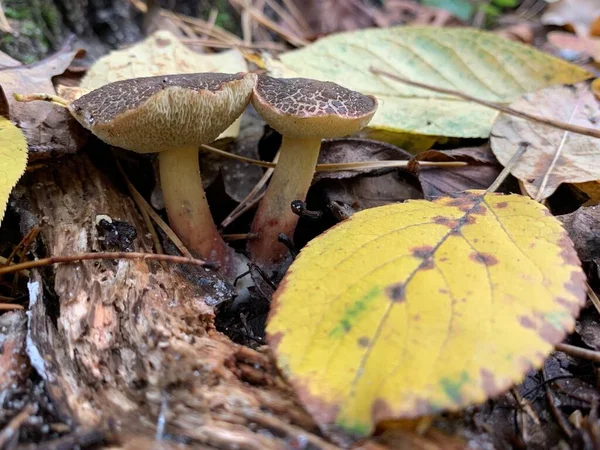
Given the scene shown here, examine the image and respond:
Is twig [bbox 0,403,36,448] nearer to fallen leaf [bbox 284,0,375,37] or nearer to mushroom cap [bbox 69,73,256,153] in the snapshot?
mushroom cap [bbox 69,73,256,153]

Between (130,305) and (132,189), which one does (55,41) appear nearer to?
(132,189)

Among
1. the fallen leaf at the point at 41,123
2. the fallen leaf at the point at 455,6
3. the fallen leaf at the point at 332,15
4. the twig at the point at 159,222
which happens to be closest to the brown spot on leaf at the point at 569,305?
the twig at the point at 159,222

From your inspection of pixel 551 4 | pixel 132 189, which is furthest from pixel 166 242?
pixel 551 4

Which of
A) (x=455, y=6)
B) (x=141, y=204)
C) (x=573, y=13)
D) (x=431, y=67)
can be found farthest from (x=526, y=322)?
(x=573, y=13)

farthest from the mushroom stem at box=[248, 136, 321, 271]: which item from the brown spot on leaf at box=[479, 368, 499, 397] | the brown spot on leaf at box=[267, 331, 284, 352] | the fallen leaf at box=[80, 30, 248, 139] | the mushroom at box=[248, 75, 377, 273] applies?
the brown spot on leaf at box=[479, 368, 499, 397]

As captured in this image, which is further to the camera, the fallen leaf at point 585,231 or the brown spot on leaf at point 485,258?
the fallen leaf at point 585,231

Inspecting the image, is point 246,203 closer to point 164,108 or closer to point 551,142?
point 164,108

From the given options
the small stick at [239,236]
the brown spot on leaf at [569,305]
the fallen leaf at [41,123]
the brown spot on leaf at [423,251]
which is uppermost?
the fallen leaf at [41,123]

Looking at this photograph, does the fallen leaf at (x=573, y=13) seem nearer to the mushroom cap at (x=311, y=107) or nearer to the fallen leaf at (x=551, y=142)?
the fallen leaf at (x=551, y=142)
